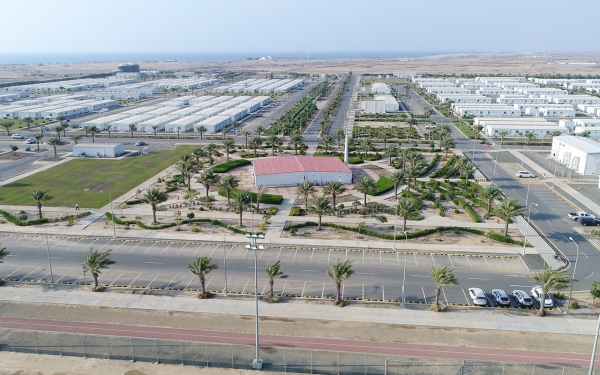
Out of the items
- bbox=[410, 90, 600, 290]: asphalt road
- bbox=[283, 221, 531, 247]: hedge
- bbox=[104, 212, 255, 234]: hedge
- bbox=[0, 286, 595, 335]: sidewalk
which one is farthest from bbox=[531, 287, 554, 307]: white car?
bbox=[104, 212, 255, 234]: hedge

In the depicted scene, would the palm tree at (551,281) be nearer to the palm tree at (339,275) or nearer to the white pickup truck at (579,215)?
the palm tree at (339,275)

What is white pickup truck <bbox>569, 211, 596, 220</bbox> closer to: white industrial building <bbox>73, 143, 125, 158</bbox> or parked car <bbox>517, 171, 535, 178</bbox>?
parked car <bbox>517, 171, 535, 178</bbox>

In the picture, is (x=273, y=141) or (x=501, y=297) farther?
(x=273, y=141)

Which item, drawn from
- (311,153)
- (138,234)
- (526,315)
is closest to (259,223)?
(138,234)

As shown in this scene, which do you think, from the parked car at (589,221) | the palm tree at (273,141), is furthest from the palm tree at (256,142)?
the parked car at (589,221)

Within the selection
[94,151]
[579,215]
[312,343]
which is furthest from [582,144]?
[94,151]

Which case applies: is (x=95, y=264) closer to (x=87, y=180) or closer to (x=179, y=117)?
(x=87, y=180)

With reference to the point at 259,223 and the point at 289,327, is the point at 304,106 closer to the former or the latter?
the point at 259,223
